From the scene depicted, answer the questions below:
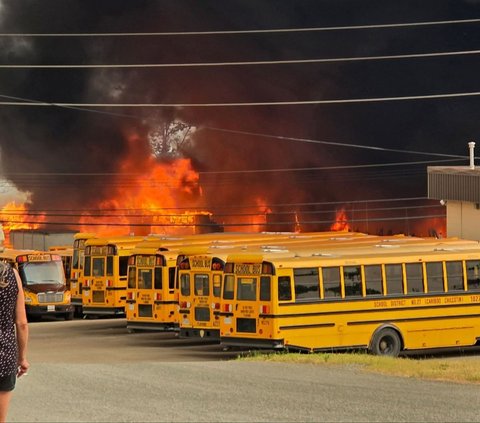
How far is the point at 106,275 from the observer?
43219 mm

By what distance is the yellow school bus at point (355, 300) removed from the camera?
2878 cm

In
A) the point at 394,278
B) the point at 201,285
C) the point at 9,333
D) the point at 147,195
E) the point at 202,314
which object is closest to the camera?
the point at 9,333

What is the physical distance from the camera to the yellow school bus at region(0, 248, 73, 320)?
157 feet

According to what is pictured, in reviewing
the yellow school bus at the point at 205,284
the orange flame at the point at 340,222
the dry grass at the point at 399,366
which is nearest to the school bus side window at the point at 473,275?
the yellow school bus at the point at 205,284

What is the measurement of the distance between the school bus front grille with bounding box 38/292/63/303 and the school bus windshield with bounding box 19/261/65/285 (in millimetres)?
575

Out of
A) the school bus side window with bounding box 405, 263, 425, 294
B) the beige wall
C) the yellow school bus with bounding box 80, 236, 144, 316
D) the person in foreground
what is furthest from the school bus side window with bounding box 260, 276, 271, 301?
the beige wall


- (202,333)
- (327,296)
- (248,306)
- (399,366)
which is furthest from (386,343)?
(399,366)

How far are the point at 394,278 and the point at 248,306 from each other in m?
4.00

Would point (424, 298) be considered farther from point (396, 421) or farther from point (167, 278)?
point (396, 421)

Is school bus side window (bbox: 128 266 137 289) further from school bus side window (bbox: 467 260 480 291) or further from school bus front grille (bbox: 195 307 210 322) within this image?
school bus side window (bbox: 467 260 480 291)

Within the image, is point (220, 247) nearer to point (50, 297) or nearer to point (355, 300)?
point (355, 300)

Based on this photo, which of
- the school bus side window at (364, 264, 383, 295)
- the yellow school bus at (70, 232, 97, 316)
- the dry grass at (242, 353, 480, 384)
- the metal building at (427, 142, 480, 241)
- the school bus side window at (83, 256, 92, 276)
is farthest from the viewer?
the yellow school bus at (70, 232, 97, 316)

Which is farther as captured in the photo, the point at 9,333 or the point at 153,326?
the point at 153,326

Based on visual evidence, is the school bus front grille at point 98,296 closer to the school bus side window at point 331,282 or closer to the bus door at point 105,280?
the bus door at point 105,280
